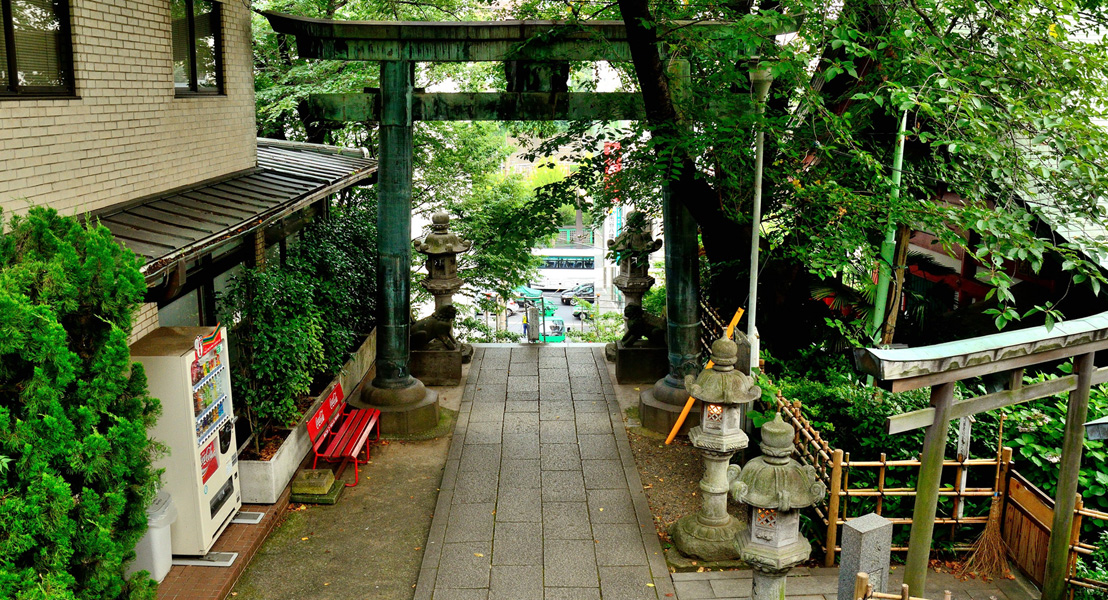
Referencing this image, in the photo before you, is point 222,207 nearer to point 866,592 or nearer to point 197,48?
point 197,48

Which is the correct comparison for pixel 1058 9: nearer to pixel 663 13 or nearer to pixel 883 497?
pixel 663 13

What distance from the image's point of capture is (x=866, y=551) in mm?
6457

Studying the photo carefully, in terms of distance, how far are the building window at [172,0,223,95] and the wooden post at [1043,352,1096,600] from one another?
9.58 m

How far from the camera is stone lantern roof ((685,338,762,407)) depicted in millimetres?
8406

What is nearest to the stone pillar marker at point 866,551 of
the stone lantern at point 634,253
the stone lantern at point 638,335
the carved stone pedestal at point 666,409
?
the carved stone pedestal at point 666,409

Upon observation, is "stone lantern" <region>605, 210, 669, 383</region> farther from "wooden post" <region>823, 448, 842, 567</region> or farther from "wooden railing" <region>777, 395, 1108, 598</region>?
"wooden post" <region>823, 448, 842, 567</region>

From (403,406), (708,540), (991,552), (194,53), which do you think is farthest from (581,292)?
(991,552)

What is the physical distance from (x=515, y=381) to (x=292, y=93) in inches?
264

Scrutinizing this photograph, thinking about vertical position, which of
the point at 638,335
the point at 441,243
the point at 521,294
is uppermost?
the point at 441,243

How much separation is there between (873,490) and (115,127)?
8.02m

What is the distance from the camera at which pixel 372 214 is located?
1634 cm

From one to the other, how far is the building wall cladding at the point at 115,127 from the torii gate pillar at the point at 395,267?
196cm

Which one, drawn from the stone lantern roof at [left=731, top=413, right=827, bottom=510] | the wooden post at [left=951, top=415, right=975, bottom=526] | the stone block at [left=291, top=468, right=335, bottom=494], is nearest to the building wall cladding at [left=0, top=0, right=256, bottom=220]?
the stone block at [left=291, top=468, right=335, bottom=494]

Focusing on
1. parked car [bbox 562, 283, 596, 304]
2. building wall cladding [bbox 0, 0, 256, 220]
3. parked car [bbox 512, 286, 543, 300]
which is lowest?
parked car [bbox 562, 283, 596, 304]
